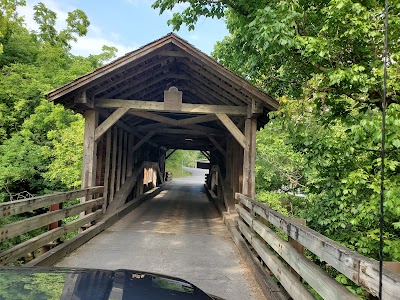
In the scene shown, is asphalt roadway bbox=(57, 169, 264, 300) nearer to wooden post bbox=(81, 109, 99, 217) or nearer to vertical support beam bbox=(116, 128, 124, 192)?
wooden post bbox=(81, 109, 99, 217)

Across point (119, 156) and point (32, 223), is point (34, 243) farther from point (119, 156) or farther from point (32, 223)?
point (119, 156)

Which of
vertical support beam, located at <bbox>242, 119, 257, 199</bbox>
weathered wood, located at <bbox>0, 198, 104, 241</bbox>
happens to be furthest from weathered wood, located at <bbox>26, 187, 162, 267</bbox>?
vertical support beam, located at <bbox>242, 119, 257, 199</bbox>

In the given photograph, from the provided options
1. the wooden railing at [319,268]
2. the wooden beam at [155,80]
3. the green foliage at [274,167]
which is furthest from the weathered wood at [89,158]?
the green foliage at [274,167]

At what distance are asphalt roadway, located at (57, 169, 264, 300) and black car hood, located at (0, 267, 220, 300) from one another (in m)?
2.04

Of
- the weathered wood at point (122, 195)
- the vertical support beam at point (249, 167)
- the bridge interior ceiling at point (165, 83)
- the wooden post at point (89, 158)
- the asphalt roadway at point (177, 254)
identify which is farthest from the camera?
the weathered wood at point (122, 195)

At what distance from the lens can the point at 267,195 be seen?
34.7 ft

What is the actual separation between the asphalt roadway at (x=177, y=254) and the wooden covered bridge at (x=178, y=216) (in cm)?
2

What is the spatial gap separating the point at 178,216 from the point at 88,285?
25.4 feet

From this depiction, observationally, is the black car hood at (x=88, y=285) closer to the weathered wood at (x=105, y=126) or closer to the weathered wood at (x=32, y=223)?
A: the weathered wood at (x=32, y=223)

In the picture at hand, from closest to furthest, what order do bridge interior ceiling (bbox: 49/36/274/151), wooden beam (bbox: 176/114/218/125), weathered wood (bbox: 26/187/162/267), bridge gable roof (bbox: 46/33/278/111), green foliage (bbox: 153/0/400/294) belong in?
weathered wood (bbox: 26/187/162/267)
green foliage (bbox: 153/0/400/294)
bridge gable roof (bbox: 46/33/278/111)
bridge interior ceiling (bbox: 49/36/274/151)
wooden beam (bbox: 176/114/218/125)

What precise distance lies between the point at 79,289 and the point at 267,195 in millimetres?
9686

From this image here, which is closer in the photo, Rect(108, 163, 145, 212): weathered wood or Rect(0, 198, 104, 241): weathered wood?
Rect(0, 198, 104, 241): weathered wood

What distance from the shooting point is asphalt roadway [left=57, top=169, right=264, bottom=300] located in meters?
3.72

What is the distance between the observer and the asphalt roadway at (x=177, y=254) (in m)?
3.72
